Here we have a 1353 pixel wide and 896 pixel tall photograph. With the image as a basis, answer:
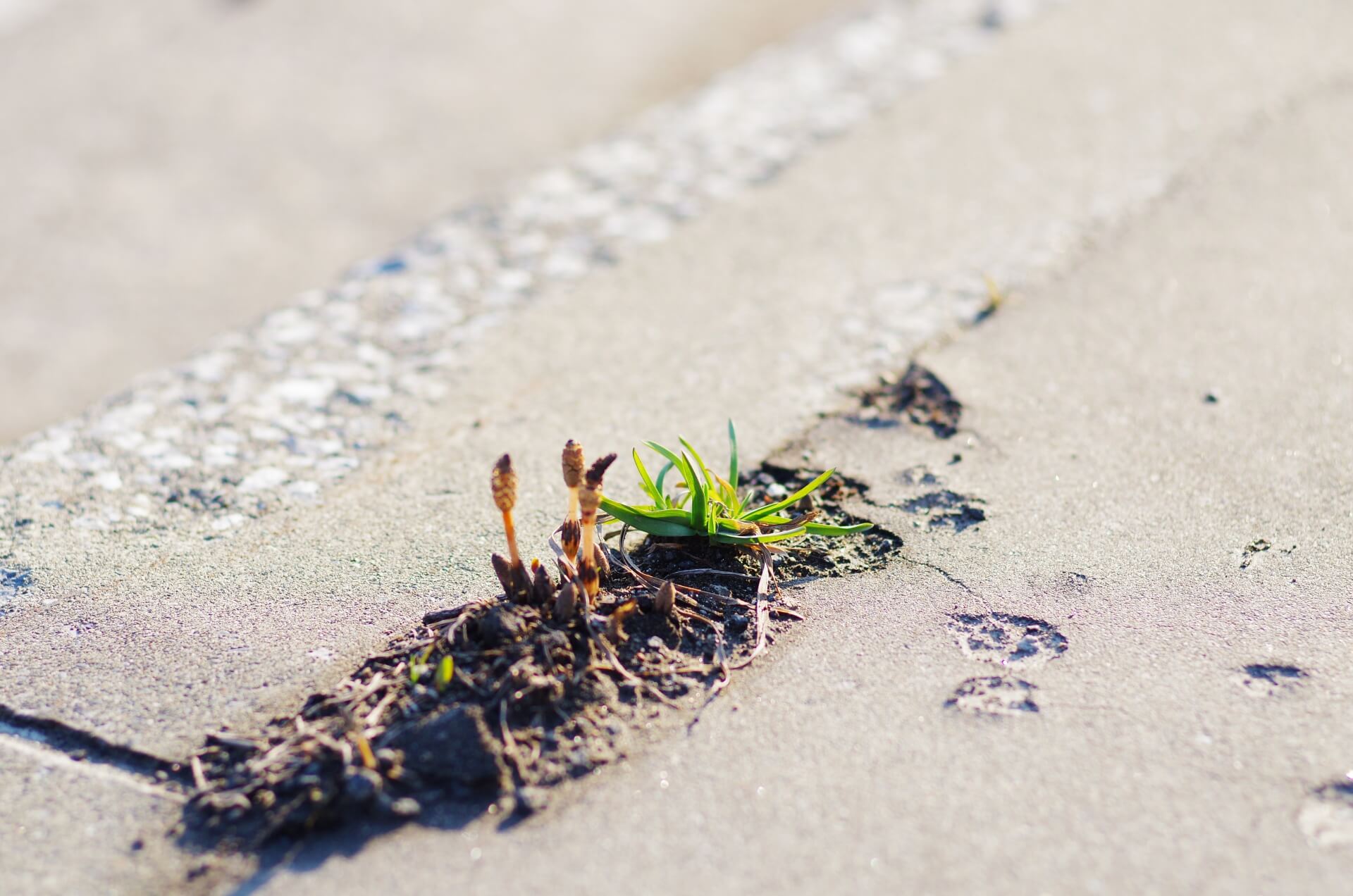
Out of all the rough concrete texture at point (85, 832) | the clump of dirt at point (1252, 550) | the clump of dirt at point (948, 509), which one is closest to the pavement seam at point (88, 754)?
Result: the rough concrete texture at point (85, 832)

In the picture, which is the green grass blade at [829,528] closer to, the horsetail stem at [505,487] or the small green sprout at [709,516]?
the small green sprout at [709,516]

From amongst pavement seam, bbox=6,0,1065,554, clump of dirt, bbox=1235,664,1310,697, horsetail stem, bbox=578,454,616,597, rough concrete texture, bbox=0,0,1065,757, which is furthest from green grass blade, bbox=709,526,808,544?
pavement seam, bbox=6,0,1065,554

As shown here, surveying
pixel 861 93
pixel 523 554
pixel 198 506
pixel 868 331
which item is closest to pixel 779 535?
pixel 523 554

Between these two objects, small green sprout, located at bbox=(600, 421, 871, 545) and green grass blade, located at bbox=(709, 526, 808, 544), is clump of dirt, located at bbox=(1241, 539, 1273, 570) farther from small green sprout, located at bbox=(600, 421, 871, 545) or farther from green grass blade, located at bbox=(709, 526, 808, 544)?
green grass blade, located at bbox=(709, 526, 808, 544)

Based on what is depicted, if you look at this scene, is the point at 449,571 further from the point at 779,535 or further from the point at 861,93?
the point at 861,93

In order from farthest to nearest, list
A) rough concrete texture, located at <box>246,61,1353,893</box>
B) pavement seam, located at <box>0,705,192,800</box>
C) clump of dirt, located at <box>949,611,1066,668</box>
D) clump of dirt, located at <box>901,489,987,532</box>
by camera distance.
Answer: clump of dirt, located at <box>901,489,987,532</box>, clump of dirt, located at <box>949,611,1066,668</box>, pavement seam, located at <box>0,705,192,800</box>, rough concrete texture, located at <box>246,61,1353,893</box>

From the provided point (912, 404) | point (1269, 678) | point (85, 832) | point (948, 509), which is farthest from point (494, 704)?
point (912, 404)

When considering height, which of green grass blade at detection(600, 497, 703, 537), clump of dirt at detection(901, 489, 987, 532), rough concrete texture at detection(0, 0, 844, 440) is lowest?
clump of dirt at detection(901, 489, 987, 532)
